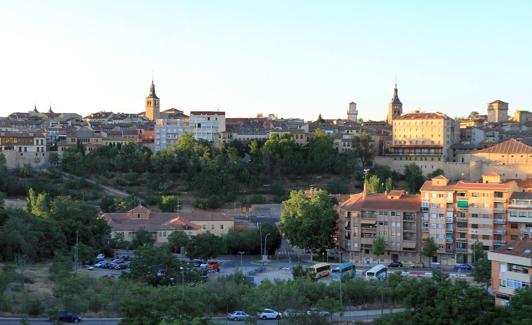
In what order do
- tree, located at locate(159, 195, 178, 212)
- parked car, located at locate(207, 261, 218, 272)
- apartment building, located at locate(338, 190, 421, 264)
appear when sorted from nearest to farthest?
parked car, located at locate(207, 261, 218, 272)
apartment building, located at locate(338, 190, 421, 264)
tree, located at locate(159, 195, 178, 212)

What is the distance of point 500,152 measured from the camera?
5275 cm

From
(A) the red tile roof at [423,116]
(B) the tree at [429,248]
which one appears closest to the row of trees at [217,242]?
(B) the tree at [429,248]

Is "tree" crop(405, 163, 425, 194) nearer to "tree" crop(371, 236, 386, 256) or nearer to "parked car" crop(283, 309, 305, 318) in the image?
Answer: "tree" crop(371, 236, 386, 256)

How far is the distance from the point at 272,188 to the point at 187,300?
3366 centimetres

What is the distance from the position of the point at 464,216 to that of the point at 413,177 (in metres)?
18.1

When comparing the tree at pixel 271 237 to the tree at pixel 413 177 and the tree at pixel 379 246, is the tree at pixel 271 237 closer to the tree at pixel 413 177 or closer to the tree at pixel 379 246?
the tree at pixel 379 246

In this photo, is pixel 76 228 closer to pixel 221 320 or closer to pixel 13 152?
pixel 221 320

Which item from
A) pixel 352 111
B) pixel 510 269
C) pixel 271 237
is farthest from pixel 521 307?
pixel 352 111

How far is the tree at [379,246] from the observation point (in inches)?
1320

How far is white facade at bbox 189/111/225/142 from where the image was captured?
59.3m

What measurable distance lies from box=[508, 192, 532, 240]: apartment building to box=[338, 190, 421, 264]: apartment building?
3944mm

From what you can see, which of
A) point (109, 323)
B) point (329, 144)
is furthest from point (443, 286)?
point (329, 144)

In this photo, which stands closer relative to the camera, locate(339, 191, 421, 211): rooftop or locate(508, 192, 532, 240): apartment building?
locate(508, 192, 532, 240): apartment building

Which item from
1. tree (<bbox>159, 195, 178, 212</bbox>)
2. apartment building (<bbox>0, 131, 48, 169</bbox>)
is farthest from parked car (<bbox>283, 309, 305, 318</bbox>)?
apartment building (<bbox>0, 131, 48, 169</bbox>)
